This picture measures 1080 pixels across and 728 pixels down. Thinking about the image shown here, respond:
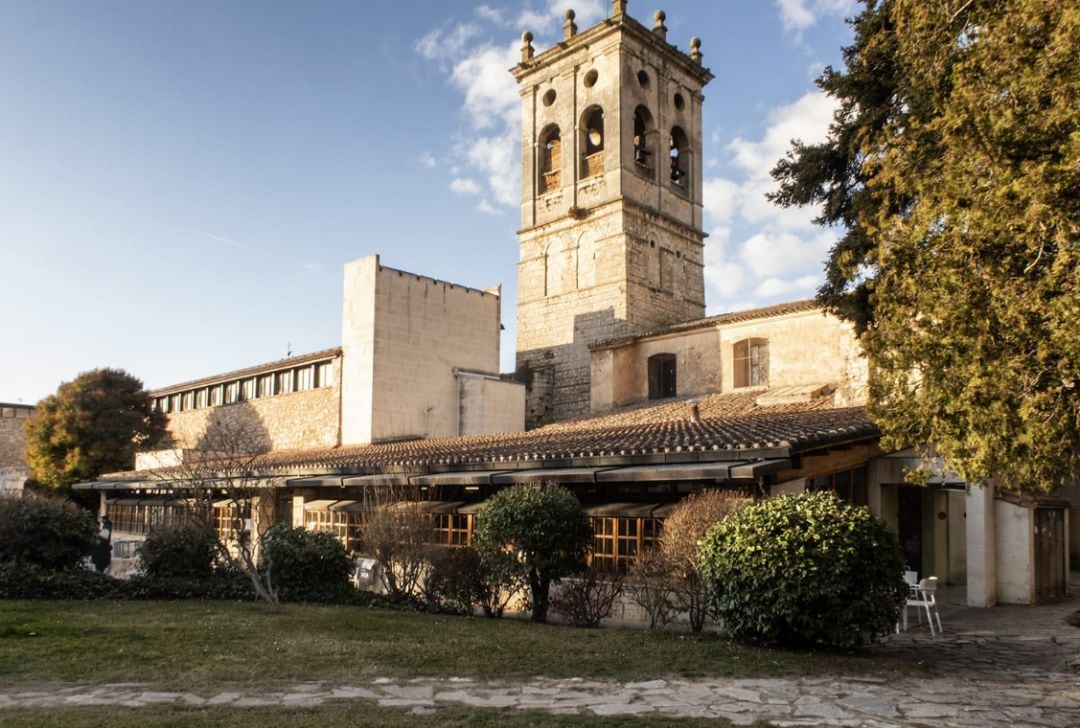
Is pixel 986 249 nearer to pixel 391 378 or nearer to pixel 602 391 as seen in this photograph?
pixel 391 378

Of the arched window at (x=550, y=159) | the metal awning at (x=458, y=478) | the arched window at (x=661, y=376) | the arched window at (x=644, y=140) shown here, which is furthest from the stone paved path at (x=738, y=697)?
the arched window at (x=550, y=159)

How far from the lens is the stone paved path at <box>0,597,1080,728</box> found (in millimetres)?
6180

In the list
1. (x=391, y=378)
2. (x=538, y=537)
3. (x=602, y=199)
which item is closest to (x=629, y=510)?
(x=538, y=537)

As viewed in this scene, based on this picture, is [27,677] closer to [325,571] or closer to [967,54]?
[325,571]

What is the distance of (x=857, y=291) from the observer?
1476 centimetres

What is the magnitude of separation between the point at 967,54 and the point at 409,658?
909 cm

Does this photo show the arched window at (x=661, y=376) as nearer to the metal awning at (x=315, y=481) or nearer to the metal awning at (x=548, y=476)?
the metal awning at (x=315, y=481)

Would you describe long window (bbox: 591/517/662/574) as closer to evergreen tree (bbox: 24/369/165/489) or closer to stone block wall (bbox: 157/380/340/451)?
stone block wall (bbox: 157/380/340/451)

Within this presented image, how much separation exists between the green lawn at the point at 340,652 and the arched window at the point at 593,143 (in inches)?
1028

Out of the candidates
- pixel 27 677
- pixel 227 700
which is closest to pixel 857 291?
pixel 227 700

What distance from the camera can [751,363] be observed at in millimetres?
26094

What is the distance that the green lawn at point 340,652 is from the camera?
7402 millimetres

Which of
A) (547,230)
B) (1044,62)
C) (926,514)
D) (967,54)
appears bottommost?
(926,514)

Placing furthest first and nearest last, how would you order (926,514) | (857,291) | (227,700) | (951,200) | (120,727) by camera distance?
(926,514), (857,291), (951,200), (227,700), (120,727)
